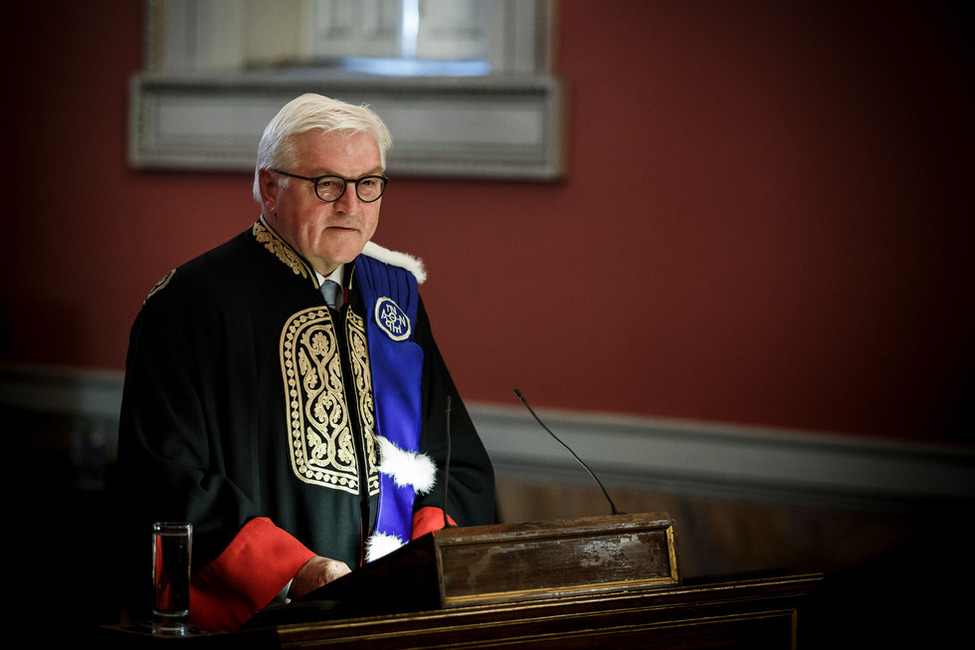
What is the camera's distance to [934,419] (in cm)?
296

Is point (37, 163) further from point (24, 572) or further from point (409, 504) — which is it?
point (409, 504)

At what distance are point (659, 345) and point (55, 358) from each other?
2.10m

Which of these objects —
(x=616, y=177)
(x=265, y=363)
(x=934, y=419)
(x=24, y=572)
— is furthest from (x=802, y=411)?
(x=24, y=572)

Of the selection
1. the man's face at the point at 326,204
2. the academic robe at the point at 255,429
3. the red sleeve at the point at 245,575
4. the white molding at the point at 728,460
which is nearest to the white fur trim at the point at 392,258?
the academic robe at the point at 255,429

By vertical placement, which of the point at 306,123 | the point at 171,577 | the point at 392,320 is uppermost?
the point at 306,123

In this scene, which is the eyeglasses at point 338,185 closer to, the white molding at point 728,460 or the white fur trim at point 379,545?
the white fur trim at point 379,545

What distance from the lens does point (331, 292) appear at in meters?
2.21

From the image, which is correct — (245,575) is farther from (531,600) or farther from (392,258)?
(392,258)

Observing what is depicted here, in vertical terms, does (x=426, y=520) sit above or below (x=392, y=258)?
below

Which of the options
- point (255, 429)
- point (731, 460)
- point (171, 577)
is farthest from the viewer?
point (731, 460)

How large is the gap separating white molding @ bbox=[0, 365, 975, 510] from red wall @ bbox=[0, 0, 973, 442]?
5 centimetres

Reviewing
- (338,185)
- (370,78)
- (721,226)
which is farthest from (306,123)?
(721,226)

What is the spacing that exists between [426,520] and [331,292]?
0.50 metres

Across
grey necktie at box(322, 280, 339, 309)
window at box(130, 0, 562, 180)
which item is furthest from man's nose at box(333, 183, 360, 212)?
window at box(130, 0, 562, 180)
